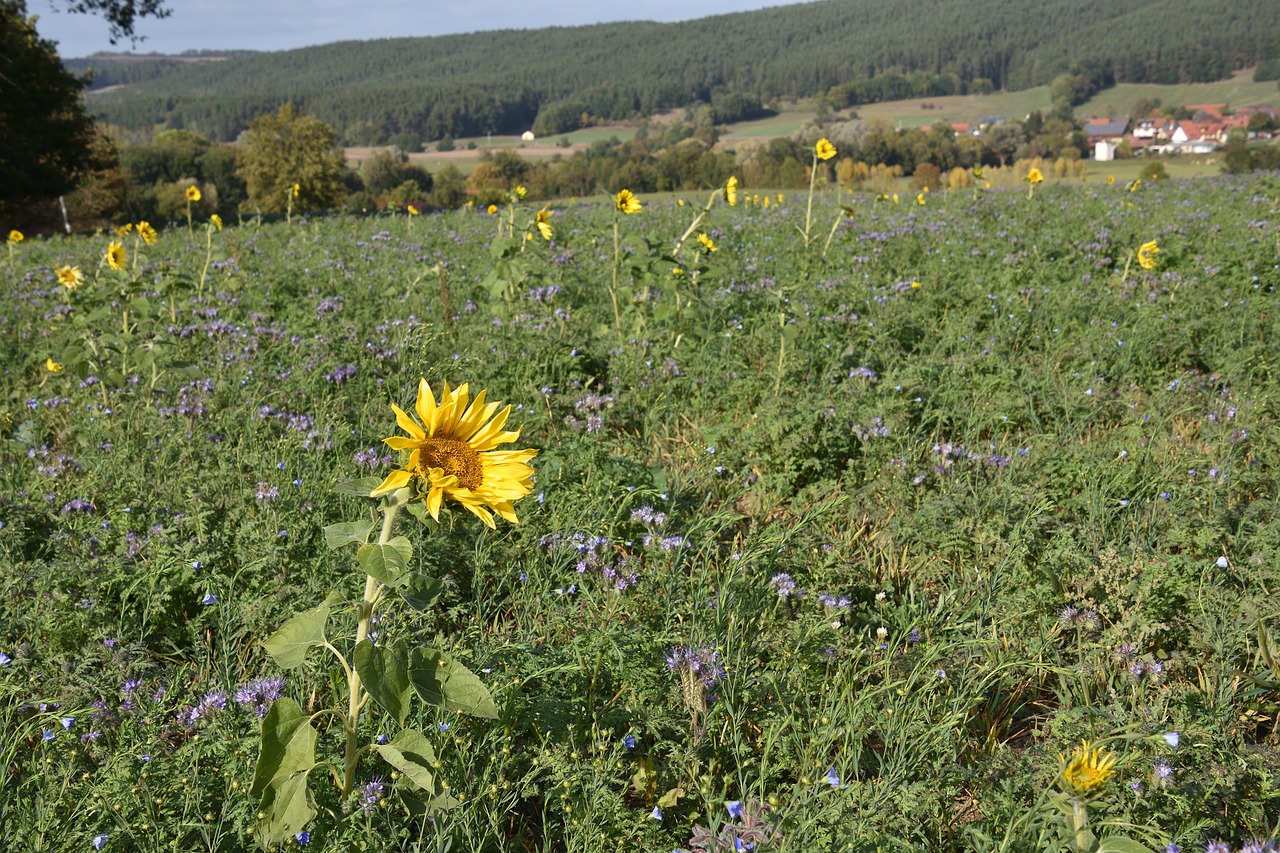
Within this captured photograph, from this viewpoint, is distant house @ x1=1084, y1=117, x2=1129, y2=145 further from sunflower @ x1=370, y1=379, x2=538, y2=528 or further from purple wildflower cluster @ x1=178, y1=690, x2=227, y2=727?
purple wildflower cluster @ x1=178, y1=690, x2=227, y2=727

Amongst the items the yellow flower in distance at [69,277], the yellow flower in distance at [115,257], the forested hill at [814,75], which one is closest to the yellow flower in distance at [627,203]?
the yellow flower in distance at [115,257]

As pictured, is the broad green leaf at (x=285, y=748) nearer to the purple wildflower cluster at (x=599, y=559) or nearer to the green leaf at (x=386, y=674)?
the green leaf at (x=386, y=674)

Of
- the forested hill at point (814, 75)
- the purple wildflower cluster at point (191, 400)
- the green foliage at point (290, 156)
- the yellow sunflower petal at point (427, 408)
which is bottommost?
the purple wildflower cluster at point (191, 400)

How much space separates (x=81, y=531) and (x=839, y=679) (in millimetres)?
2536

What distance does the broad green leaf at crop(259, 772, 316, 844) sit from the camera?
1.48 meters

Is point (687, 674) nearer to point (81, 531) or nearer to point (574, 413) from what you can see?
point (574, 413)

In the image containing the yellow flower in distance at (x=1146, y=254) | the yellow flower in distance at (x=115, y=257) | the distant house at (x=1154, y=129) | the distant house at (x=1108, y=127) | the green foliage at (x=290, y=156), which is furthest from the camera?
the distant house at (x=1108, y=127)

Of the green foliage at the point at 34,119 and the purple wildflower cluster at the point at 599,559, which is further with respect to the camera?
Answer: the green foliage at the point at 34,119

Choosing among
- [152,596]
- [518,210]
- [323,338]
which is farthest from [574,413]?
[518,210]

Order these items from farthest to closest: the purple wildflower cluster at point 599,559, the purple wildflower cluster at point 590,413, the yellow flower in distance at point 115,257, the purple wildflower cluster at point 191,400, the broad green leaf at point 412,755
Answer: the yellow flower in distance at point 115,257 → the purple wildflower cluster at point 191,400 → the purple wildflower cluster at point 590,413 → the purple wildflower cluster at point 599,559 → the broad green leaf at point 412,755

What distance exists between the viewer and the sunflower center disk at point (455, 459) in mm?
1423

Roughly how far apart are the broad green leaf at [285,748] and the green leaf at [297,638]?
8 cm

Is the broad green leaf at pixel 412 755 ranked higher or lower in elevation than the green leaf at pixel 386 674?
lower

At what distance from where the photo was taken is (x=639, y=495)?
2945 millimetres
